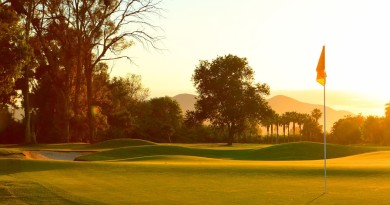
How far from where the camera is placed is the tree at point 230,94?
277 ft

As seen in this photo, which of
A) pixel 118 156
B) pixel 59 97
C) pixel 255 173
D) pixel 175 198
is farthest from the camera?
pixel 59 97

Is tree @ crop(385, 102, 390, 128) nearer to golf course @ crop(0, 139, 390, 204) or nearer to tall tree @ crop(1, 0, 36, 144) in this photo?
tall tree @ crop(1, 0, 36, 144)

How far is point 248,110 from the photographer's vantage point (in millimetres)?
84188

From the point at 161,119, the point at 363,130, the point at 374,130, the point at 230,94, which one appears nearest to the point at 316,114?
the point at 363,130

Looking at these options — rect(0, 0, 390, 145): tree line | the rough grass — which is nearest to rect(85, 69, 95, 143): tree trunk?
rect(0, 0, 390, 145): tree line

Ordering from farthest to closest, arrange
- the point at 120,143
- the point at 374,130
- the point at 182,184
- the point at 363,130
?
the point at 363,130 → the point at 374,130 → the point at 120,143 → the point at 182,184

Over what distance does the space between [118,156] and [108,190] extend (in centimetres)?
2800

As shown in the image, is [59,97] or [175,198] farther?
[59,97]

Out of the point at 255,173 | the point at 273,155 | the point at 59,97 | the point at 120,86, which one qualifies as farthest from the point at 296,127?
the point at 255,173

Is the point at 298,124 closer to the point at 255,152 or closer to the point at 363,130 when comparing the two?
the point at 363,130

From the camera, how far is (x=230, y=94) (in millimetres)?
85188

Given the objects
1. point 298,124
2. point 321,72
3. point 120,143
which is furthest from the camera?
point 298,124

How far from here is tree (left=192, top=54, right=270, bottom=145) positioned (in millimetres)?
84562

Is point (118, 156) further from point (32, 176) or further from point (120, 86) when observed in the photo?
point (120, 86)
